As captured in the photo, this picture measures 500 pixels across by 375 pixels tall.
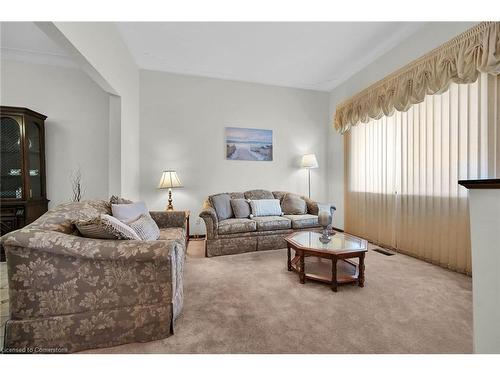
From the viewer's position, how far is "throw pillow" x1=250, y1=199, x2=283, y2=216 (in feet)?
11.8

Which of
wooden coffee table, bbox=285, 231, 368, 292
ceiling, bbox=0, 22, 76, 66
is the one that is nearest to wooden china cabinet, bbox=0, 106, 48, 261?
ceiling, bbox=0, 22, 76, 66

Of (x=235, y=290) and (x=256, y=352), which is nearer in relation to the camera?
(x=256, y=352)

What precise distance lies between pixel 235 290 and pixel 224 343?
70cm

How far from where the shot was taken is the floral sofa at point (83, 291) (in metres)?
1.30

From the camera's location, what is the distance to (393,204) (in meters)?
3.29

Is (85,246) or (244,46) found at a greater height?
(244,46)

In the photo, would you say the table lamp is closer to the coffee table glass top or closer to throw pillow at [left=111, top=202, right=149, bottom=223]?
throw pillow at [left=111, top=202, right=149, bottom=223]

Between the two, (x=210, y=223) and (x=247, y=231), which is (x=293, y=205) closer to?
(x=247, y=231)

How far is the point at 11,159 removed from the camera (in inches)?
111

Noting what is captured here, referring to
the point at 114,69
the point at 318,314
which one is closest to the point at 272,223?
the point at 318,314

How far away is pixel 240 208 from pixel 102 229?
7.23 feet
